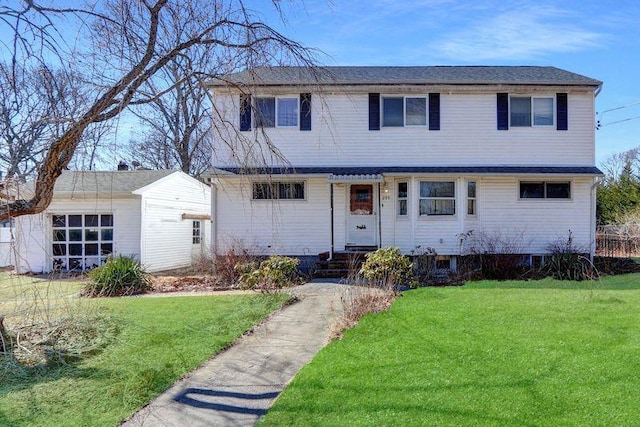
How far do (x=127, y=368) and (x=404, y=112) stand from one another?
12532mm

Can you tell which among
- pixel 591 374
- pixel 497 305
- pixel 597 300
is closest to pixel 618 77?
pixel 597 300

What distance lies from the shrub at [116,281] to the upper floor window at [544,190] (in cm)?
1235

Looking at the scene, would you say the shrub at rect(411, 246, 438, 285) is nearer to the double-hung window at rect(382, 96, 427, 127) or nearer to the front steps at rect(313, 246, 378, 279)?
the front steps at rect(313, 246, 378, 279)

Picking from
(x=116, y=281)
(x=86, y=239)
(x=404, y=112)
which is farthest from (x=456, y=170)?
(x=86, y=239)

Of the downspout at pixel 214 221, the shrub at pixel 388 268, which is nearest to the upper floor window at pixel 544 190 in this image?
the shrub at pixel 388 268

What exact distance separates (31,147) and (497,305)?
7.92 metres

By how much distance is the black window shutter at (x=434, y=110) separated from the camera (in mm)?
15727

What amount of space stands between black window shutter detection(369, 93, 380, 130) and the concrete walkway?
29.1 feet

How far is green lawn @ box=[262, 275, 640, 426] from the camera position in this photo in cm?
408

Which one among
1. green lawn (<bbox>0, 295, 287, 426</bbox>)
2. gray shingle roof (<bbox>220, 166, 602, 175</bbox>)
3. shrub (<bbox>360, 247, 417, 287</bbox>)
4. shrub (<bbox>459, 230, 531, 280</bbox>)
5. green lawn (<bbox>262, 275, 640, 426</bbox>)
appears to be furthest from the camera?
gray shingle roof (<bbox>220, 166, 602, 175</bbox>)

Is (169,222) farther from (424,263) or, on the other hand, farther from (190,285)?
(424,263)

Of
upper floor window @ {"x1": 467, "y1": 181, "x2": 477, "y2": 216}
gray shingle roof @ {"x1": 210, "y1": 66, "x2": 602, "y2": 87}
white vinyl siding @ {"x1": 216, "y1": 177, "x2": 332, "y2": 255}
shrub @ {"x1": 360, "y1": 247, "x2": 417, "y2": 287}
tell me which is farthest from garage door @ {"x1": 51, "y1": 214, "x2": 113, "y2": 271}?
upper floor window @ {"x1": 467, "y1": 181, "x2": 477, "y2": 216}

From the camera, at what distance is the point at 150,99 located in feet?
19.9

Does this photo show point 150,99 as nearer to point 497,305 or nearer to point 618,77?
point 497,305
